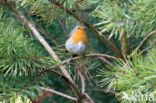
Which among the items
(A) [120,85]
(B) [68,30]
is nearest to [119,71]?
(A) [120,85]

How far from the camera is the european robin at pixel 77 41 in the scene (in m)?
1.74

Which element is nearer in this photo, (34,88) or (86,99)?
(34,88)

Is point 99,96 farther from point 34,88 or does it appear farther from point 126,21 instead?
point 126,21

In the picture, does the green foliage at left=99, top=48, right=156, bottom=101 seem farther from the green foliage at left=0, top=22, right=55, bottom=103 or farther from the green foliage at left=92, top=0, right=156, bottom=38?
the green foliage at left=0, top=22, right=55, bottom=103

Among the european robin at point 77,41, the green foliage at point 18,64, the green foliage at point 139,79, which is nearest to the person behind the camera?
the green foliage at point 139,79

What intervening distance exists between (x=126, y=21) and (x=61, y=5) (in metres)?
0.30

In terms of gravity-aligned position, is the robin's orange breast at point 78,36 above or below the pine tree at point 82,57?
below

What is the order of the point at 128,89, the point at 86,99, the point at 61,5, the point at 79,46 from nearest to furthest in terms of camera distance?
1. the point at 128,89
2. the point at 61,5
3. the point at 86,99
4. the point at 79,46

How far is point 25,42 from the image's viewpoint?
1.16m

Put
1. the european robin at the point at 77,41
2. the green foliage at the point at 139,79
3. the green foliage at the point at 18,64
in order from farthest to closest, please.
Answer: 1. the european robin at the point at 77,41
2. the green foliage at the point at 18,64
3. the green foliage at the point at 139,79
